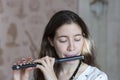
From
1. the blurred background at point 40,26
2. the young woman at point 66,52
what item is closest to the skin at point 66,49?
the young woman at point 66,52

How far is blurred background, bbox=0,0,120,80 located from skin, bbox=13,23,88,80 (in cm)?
97

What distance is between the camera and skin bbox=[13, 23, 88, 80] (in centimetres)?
110

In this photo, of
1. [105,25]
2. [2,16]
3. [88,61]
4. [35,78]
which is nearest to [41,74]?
[35,78]

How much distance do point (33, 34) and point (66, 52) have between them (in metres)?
1.13

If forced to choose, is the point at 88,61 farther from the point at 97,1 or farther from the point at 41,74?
the point at 97,1

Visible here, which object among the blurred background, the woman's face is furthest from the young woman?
the blurred background

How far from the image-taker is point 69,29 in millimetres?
1123

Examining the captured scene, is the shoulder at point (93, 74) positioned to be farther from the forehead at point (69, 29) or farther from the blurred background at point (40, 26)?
the blurred background at point (40, 26)

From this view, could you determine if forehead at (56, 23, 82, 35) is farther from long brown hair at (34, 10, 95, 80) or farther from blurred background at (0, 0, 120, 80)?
blurred background at (0, 0, 120, 80)

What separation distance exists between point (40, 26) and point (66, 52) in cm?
116

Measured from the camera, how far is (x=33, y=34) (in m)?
2.24

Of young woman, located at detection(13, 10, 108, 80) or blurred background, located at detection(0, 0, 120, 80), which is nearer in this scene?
young woman, located at detection(13, 10, 108, 80)

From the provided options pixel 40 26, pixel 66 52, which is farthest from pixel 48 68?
pixel 40 26

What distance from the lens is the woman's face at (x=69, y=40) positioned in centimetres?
111
